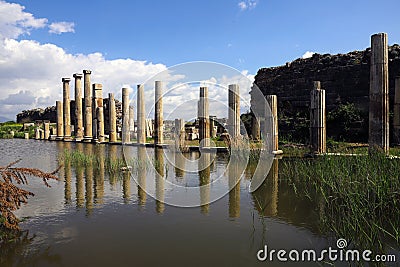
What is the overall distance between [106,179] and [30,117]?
48.4 meters

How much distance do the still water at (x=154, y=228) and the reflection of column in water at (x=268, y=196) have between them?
17mm

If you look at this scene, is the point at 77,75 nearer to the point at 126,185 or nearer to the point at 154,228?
the point at 126,185

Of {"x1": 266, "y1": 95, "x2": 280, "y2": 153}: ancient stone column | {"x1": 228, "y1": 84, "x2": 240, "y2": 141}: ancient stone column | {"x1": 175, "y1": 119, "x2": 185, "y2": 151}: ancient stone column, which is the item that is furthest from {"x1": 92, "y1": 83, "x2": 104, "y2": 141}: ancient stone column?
{"x1": 266, "y1": 95, "x2": 280, "y2": 153}: ancient stone column

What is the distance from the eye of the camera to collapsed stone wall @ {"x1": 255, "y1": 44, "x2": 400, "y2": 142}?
62.1 ft

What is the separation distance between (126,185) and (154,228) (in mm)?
3198

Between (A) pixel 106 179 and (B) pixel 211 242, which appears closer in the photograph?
(B) pixel 211 242

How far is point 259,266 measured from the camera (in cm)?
333

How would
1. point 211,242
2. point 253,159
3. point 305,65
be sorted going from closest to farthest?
point 211,242 < point 253,159 < point 305,65

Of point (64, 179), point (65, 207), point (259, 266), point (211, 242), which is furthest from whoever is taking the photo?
point (64, 179)

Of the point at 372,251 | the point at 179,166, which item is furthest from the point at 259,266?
the point at 179,166

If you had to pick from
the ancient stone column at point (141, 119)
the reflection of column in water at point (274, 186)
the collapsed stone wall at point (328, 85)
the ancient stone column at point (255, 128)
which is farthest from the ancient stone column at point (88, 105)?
the reflection of column in water at point (274, 186)

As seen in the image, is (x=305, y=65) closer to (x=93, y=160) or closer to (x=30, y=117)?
(x=93, y=160)

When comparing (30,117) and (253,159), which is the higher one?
(30,117)

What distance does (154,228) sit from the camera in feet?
14.8
